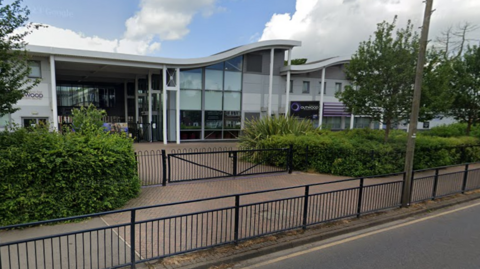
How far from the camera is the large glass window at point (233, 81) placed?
21094 millimetres

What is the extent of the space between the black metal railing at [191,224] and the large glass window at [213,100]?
13.8 meters

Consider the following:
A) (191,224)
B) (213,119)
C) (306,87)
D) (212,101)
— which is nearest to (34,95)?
(212,101)

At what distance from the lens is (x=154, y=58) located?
17312 mm

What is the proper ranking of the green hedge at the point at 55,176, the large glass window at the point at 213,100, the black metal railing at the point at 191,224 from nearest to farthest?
the black metal railing at the point at 191,224, the green hedge at the point at 55,176, the large glass window at the point at 213,100

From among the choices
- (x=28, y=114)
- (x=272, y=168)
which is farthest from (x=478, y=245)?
(x=28, y=114)

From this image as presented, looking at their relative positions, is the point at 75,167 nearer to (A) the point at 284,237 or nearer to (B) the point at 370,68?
(A) the point at 284,237

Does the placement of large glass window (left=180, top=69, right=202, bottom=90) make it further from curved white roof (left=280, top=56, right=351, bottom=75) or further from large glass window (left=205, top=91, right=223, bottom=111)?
curved white roof (left=280, top=56, right=351, bottom=75)

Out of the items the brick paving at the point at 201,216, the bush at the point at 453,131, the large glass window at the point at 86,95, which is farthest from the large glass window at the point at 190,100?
the bush at the point at 453,131

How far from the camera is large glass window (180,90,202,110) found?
19.8m

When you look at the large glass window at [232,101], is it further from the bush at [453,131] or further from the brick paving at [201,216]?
the bush at [453,131]

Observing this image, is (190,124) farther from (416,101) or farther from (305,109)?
(416,101)

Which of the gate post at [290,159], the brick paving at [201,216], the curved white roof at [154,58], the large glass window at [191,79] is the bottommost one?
the brick paving at [201,216]

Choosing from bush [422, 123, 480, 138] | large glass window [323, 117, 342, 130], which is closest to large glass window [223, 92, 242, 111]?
large glass window [323, 117, 342, 130]

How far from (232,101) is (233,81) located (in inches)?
61.7
